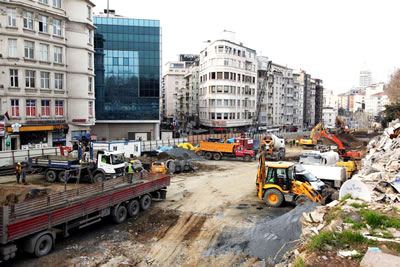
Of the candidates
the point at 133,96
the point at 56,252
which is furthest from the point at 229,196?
the point at 133,96

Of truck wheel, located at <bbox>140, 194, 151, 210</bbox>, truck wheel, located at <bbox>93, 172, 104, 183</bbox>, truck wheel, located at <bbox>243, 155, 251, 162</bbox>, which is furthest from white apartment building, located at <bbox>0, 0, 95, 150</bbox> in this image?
truck wheel, located at <bbox>140, 194, 151, 210</bbox>

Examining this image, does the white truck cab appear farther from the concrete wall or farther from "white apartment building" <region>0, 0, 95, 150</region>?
the concrete wall

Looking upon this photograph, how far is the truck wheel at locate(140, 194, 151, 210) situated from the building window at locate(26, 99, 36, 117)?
22921 mm

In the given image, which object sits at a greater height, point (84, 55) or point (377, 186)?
point (84, 55)

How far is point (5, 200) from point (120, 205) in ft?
26.0

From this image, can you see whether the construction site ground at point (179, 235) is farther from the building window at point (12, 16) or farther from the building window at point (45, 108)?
the building window at point (12, 16)

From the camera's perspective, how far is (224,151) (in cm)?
3519

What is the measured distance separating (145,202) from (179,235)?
380 cm

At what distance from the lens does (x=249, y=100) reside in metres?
65.6

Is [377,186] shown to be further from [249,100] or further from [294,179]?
[249,100]

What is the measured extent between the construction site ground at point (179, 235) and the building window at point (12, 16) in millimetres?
24149

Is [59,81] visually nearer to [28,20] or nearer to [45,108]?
[45,108]

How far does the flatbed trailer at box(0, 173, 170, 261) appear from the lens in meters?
9.76

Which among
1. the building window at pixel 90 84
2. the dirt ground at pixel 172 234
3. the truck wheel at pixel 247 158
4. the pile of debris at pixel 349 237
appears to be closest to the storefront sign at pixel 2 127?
the building window at pixel 90 84
